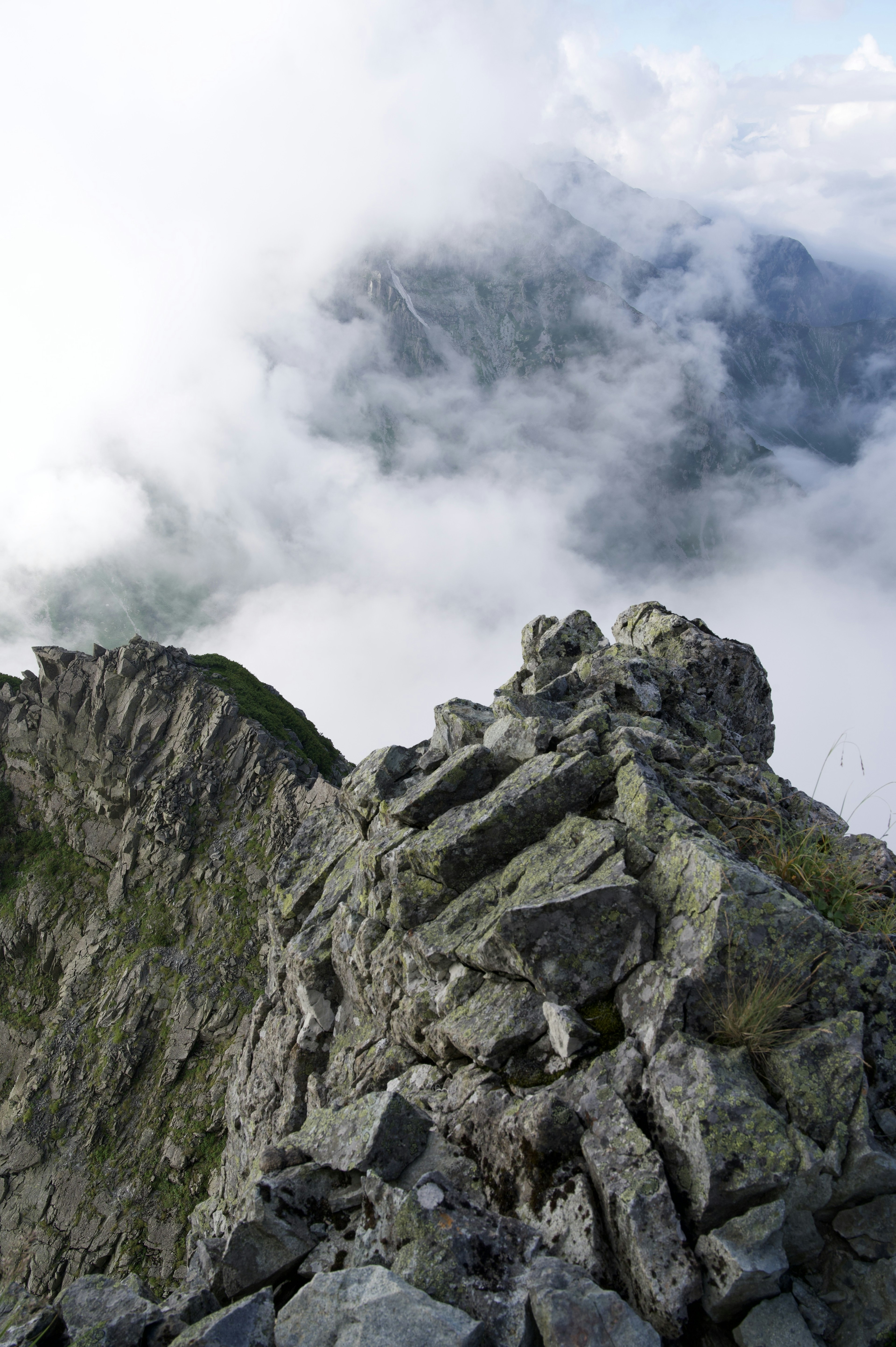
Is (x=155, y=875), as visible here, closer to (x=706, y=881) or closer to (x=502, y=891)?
(x=502, y=891)

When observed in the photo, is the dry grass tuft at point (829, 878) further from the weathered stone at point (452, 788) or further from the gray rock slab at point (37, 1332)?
the gray rock slab at point (37, 1332)

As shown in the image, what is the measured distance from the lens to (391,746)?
59.5 ft

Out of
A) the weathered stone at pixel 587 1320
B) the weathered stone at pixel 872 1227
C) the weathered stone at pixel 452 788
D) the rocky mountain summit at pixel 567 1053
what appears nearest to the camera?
the weathered stone at pixel 587 1320

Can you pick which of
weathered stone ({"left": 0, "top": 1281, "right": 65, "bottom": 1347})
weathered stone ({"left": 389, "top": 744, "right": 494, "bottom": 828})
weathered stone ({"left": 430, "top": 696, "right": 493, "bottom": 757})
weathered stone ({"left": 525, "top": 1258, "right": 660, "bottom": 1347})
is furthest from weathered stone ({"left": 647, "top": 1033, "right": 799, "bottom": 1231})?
weathered stone ({"left": 430, "top": 696, "right": 493, "bottom": 757})

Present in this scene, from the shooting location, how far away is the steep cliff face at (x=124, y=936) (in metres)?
41.2

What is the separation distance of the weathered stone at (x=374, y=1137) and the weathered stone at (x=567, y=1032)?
2.12m

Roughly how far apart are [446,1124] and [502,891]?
3741mm

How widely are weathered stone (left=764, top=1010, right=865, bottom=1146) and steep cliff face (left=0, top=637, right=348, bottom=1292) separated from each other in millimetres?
41333

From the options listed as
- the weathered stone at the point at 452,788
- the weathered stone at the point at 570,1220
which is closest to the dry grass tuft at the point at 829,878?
the weathered stone at the point at 570,1220

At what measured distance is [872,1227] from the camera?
6.94 m

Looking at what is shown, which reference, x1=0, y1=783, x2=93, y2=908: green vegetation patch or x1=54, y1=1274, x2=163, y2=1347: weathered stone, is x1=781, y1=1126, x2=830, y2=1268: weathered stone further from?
x1=0, y1=783, x2=93, y2=908: green vegetation patch

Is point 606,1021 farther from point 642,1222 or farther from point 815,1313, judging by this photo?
point 815,1313

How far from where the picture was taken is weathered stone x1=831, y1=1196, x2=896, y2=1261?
689 cm

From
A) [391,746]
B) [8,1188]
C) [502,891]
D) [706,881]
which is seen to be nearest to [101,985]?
[8,1188]
